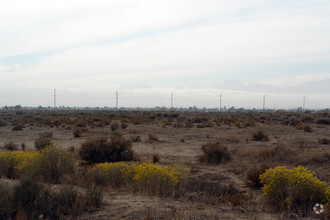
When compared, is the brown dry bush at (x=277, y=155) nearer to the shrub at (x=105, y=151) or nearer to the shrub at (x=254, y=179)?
the shrub at (x=254, y=179)

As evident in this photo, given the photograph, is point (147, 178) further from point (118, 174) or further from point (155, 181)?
point (118, 174)

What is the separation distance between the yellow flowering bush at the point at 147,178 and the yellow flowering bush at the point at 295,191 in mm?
3193

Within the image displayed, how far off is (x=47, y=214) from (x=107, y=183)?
11.6 feet

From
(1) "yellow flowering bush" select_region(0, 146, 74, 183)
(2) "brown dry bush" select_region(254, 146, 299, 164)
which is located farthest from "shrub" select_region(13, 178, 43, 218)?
(2) "brown dry bush" select_region(254, 146, 299, 164)

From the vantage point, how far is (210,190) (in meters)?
10.3

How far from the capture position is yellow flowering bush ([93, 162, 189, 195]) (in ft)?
32.1

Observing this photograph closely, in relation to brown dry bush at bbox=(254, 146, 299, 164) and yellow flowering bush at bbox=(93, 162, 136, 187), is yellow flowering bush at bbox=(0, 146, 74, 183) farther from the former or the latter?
brown dry bush at bbox=(254, 146, 299, 164)

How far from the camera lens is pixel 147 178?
10.2 m

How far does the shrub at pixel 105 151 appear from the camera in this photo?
17000mm

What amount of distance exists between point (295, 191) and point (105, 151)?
37.1 feet

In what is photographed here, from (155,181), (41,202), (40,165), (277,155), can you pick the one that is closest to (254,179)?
(155,181)

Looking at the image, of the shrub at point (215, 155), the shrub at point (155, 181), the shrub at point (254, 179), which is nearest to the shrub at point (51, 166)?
the shrub at point (155, 181)

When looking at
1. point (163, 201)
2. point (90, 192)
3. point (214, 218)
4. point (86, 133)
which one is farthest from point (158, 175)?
point (86, 133)

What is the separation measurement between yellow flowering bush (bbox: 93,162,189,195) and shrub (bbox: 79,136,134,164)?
5538 mm
